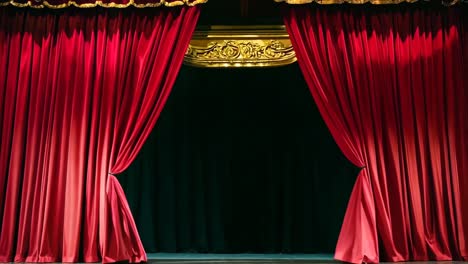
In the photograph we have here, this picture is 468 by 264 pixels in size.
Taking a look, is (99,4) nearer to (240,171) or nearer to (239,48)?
(239,48)

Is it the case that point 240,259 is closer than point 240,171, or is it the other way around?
point 240,259

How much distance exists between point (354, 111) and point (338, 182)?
1074mm

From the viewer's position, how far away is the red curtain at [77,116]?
2.90 m

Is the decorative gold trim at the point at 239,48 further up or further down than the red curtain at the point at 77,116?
further up

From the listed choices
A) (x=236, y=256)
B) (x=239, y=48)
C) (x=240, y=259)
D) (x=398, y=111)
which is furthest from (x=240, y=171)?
(x=398, y=111)

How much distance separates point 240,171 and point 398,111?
1516 millimetres

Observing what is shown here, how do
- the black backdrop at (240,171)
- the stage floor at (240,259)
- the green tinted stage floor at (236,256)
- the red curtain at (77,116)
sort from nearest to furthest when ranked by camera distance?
the red curtain at (77,116), the stage floor at (240,259), the green tinted stage floor at (236,256), the black backdrop at (240,171)

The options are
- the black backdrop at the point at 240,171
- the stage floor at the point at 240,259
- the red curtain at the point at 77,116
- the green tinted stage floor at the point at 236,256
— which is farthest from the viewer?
the black backdrop at the point at 240,171

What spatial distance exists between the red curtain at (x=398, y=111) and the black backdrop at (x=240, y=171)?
0.94 metres

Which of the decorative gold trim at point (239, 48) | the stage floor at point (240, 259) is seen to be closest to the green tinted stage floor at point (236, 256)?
the stage floor at point (240, 259)

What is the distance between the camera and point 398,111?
3.12 metres

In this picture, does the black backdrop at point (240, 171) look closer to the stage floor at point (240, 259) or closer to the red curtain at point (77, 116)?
the stage floor at point (240, 259)

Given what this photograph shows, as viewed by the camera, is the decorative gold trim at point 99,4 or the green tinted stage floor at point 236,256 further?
the green tinted stage floor at point 236,256

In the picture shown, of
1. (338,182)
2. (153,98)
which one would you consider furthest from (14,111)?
(338,182)
